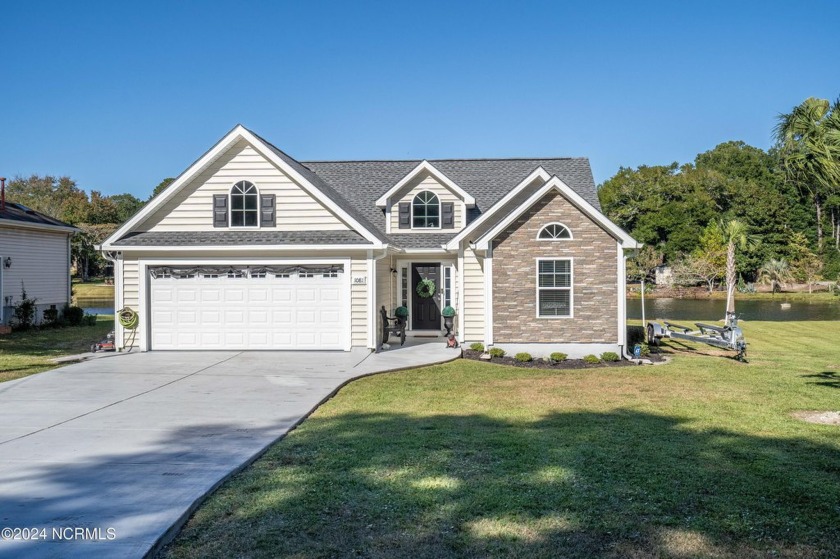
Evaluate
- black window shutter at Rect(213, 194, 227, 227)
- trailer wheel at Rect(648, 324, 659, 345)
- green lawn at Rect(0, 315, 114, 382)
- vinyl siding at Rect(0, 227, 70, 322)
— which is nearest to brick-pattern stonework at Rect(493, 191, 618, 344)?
trailer wheel at Rect(648, 324, 659, 345)

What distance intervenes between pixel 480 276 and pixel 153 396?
356 inches

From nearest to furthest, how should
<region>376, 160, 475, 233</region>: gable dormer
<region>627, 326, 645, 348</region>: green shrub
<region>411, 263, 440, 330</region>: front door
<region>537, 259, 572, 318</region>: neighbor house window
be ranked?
<region>537, 259, 572, 318</region>: neighbor house window → <region>627, 326, 645, 348</region>: green shrub → <region>376, 160, 475, 233</region>: gable dormer → <region>411, 263, 440, 330</region>: front door

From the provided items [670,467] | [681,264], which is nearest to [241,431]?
[670,467]

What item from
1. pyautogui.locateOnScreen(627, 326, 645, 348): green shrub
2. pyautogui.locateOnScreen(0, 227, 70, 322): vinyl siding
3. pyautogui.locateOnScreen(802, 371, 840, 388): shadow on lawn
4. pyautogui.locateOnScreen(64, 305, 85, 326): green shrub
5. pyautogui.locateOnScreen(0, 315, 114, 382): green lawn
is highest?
pyautogui.locateOnScreen(0, 227, 70, 322): vinyl siding

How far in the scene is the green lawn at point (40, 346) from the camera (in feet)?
45.4

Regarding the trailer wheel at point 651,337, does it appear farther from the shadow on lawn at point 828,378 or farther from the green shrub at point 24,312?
the green shrub at point 24,312

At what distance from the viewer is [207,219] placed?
54.1 feet

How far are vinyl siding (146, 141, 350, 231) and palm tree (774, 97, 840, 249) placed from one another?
1004 centimetres

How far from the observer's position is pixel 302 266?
16.1m

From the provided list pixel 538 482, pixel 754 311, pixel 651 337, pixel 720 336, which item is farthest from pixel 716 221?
pixel 538 482

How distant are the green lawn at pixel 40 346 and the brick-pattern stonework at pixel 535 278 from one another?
10630mm

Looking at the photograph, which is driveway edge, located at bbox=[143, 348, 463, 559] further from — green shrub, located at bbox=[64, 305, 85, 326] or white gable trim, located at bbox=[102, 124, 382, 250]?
green shrub, located at bbox=[64, 305, 85, 326]

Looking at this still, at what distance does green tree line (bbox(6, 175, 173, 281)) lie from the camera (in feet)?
174

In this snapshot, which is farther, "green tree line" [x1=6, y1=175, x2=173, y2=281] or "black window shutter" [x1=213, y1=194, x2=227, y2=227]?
"green tree line" [x1=6, y1=175, x2=173, y2=281]
